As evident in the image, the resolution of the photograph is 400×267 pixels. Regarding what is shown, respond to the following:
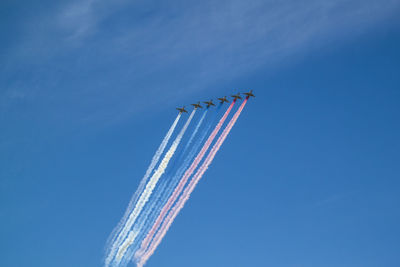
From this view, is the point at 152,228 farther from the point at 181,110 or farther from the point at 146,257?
the point at 181,110

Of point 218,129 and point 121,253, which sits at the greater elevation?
point 218,129

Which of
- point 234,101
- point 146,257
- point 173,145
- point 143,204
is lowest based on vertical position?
point 146,257

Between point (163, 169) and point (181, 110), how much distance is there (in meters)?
13.6

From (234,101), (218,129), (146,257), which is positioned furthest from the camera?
(234,101)

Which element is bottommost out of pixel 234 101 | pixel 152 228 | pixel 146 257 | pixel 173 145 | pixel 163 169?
pixel 146 257

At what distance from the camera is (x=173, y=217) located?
65312 mm

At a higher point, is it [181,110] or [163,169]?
[181,110]

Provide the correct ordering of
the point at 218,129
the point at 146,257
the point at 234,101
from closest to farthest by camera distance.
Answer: the point at 146,257 → the point at 218,129 → the point at 234,101

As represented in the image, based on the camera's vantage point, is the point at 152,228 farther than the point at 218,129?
No

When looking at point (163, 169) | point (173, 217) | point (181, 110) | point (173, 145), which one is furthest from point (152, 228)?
point (181, 110)

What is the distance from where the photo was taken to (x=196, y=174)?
66.6m

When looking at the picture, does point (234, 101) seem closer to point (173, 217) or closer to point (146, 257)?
point (173, 217)

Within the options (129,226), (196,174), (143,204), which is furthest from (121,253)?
(196,174)

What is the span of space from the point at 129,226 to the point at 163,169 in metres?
11.0
